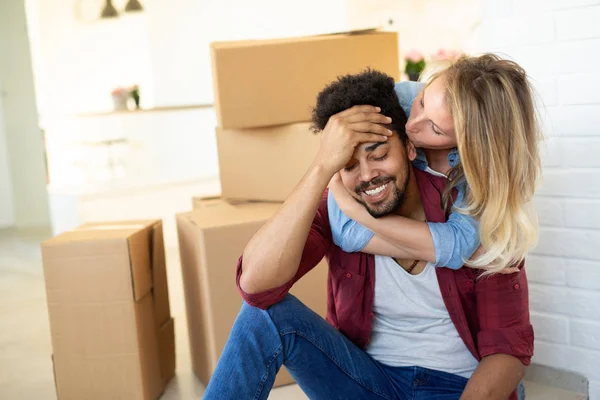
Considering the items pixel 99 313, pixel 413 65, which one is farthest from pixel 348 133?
pixel 413 65

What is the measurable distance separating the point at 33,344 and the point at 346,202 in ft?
6.05

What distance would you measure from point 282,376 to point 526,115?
48.8 inches

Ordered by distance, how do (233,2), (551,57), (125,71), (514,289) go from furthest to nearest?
1. (233,2)
2. (125,71)
3. (551,57)
4. (514,289)

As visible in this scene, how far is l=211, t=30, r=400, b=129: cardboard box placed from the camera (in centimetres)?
208

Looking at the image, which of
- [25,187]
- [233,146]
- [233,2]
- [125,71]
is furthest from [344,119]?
[25,187]

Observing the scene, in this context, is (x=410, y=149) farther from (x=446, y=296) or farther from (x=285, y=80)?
(x=285, y=80)

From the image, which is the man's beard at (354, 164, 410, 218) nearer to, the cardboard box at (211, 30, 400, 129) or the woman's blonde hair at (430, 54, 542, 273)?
the woman's blonde hair at (430, 54, 542, 273)

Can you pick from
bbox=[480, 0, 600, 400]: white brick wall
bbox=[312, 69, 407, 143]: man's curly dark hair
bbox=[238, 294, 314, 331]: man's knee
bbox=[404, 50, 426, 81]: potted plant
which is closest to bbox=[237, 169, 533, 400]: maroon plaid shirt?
bbox=[238, 294, 314, 331]: man's knee

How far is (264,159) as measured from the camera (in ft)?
7.35

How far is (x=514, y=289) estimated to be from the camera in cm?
139

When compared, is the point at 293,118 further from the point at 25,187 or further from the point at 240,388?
the point at 25,187

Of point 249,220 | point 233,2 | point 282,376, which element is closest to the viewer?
point 249,220

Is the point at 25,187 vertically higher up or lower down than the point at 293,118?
lower down

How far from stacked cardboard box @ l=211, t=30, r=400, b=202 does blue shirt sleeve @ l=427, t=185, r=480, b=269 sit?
81 cm
